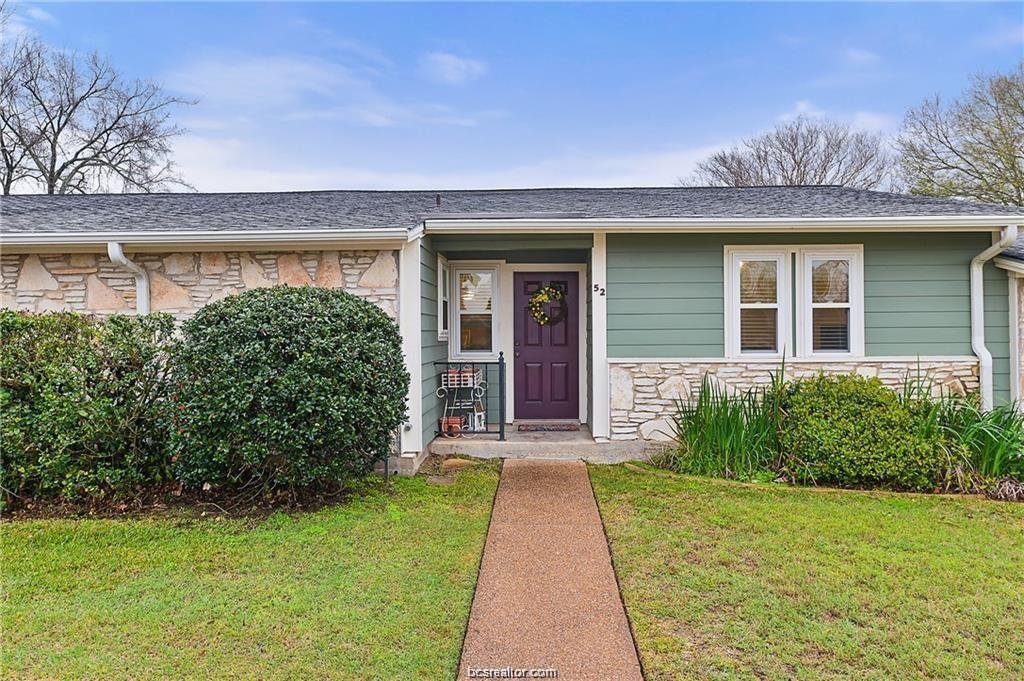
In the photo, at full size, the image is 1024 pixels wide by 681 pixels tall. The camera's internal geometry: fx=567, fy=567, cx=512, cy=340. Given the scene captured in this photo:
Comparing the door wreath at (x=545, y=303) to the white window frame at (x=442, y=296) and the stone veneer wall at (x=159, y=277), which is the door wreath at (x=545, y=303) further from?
the stone veneer wall at (x=159, y=277)

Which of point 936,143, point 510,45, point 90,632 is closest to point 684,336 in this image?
point 90,632

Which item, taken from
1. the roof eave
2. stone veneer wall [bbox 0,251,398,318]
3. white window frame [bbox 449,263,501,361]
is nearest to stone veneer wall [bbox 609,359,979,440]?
the roof eave

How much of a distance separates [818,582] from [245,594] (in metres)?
3.22

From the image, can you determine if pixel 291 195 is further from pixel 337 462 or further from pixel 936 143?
pixel 936 143

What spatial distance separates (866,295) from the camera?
617 cm

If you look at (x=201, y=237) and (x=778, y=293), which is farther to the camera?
(x=778, y=293)

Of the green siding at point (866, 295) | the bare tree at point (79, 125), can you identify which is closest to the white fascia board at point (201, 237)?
the green siding at point (866, 295)

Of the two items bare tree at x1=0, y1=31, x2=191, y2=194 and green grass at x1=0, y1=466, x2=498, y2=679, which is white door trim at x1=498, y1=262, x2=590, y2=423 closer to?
green grass at x1=0, y1=466, x2=498, y2=679

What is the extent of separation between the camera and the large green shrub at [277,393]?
4215 mm

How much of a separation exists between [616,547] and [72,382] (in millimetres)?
4285

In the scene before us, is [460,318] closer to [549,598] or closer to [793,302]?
[793,302]

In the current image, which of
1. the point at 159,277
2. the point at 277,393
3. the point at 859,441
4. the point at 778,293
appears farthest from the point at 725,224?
the point at 159,277

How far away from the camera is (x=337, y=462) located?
4434 mm

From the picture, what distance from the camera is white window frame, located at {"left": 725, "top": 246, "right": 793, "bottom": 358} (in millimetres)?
6215
